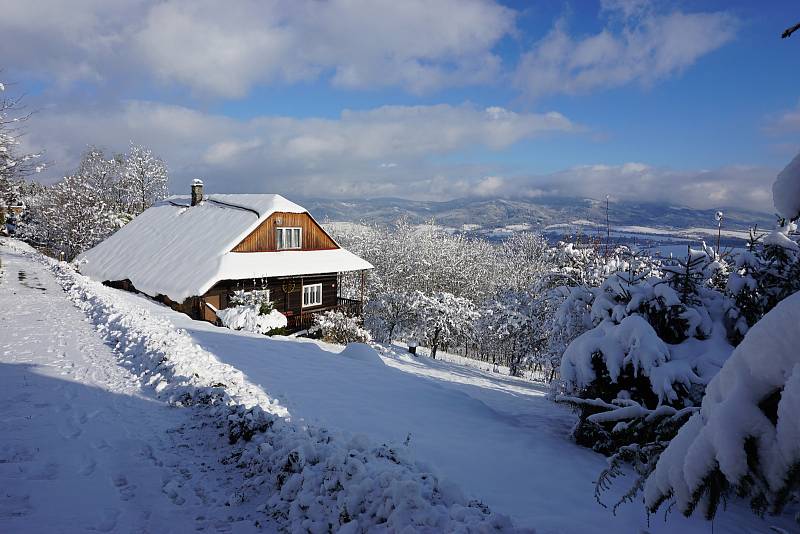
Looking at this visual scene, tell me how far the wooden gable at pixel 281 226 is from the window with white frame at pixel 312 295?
2.45m

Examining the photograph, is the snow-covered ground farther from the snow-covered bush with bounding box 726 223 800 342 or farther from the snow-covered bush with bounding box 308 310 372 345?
the snow-covered bush with bounding box 308 310 372 345

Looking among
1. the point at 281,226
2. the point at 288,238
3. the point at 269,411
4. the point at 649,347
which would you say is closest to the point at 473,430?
the point at 649,347

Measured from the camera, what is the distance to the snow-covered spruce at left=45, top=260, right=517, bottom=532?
3.97 metres

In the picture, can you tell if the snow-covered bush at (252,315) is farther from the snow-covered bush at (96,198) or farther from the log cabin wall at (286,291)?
the snow-covered bush at (96,198)

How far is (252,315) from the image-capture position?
1797 centimetres

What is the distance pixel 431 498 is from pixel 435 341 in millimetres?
27609

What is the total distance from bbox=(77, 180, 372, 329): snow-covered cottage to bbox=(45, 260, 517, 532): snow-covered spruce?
44.7 feet

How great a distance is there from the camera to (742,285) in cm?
767

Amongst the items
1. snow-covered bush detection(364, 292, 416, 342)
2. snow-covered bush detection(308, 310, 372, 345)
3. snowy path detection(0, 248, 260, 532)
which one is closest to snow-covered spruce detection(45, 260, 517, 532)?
snowy path detection(0, 248, 260, 532)

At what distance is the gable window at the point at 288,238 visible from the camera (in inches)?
982

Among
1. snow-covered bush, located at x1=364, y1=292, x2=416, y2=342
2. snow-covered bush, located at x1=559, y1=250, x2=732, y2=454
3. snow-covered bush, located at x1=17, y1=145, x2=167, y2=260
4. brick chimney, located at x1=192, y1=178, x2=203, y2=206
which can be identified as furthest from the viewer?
snow-covered bush, located at x1=17, y1=145, x2=167, y2=260

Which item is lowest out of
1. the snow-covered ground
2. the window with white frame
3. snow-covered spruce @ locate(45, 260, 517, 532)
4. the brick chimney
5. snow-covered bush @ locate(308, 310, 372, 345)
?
snow-covered bush @ locate(308, 310, 372, 345)

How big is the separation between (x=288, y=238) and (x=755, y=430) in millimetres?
25456

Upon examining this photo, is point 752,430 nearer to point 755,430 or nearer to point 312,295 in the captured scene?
point 755,430
